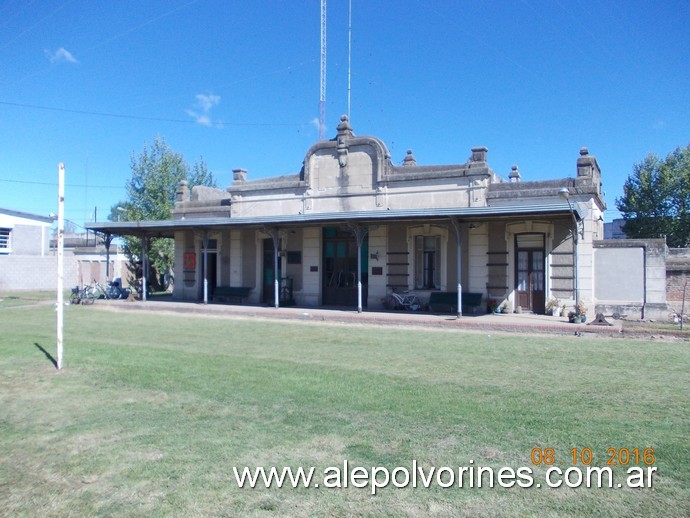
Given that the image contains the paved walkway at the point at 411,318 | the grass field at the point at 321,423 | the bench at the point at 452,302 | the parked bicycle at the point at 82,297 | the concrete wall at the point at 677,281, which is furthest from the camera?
the parked bicycle at the point at 82,297

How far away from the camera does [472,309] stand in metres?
16.7

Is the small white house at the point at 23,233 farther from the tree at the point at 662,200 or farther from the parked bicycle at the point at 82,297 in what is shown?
the tree at the point at 662,200

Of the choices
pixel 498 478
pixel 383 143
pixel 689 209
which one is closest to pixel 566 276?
pixel 383 143

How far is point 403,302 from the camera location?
17719 mm

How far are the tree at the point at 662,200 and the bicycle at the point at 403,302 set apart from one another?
2316 cm

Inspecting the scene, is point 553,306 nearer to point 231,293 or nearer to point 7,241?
point 231,293

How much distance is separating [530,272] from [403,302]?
13.6 feet

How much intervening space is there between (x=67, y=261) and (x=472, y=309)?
28757 mm

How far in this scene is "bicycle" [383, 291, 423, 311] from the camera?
17562 millimetres

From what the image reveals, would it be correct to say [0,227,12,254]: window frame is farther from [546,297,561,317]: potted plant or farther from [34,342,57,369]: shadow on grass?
[546,297,561,317]: potted plant

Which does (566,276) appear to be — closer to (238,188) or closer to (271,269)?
(271,269)

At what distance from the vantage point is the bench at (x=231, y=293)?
20391mm

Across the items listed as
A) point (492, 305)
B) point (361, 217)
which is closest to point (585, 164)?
point (492, 305)
